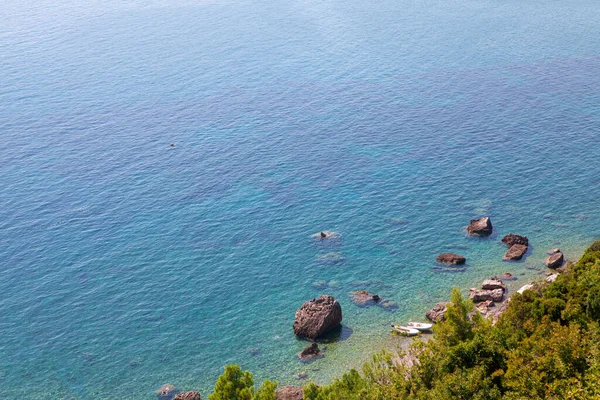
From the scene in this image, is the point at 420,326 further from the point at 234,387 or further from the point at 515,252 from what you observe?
the point at 234,387

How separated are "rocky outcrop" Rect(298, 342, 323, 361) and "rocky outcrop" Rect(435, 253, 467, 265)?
84.6 ft

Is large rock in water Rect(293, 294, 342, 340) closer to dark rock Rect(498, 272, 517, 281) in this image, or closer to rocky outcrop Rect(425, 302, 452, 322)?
rocky outcrop Rect(425, 302, 452, 322)

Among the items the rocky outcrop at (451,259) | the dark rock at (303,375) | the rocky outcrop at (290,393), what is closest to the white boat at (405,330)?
the dark rock at (303,375)

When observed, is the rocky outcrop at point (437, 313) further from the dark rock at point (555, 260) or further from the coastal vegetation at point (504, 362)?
the dark rock at point (555, 260)

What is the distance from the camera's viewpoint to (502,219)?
10225 centimetres

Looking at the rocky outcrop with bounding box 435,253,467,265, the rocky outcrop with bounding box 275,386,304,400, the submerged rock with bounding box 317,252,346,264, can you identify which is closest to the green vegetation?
the rocky outcrop with bounding box 275,386,304,400

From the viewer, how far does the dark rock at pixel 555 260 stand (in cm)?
8775

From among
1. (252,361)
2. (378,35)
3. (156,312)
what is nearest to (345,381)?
(252,361)

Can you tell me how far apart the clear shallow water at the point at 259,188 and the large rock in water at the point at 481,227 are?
1785 millimetres

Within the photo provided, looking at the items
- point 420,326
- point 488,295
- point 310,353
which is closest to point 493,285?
point 488,295

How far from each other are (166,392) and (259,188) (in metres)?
51.6

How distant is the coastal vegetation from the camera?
4722 cm

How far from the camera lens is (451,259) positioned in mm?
91750

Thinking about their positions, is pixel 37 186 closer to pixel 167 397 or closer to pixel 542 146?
pixel 167 397
